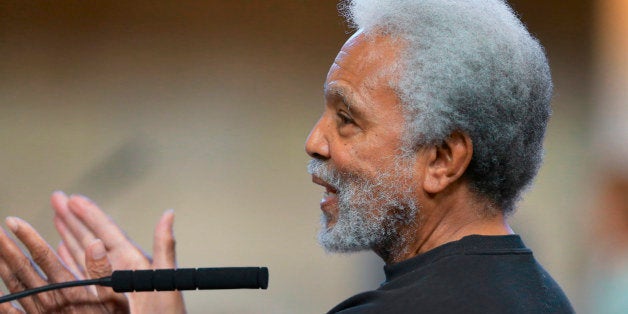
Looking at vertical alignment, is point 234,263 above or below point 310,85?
below

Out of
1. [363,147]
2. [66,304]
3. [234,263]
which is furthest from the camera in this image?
[234,263]

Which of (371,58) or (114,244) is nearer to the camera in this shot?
(371,58)

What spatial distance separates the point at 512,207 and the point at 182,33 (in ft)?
6.44

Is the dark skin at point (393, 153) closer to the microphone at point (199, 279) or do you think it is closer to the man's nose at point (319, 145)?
the man's nose at point (319, 145)

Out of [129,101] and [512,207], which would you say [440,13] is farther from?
[129,101]

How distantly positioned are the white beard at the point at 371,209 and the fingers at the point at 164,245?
0.30 m

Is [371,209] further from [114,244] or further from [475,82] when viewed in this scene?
[114,244]

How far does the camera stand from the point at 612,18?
3021 mm

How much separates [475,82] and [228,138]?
1.91 m

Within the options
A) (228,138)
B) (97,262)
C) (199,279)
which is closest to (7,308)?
(97,262)

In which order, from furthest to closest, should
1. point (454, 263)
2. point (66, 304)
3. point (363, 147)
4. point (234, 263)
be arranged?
point (234, 263) → point (66, 304) → point (363, 147) → point (454, 263)

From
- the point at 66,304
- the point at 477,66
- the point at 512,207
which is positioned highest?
the point at 477,66

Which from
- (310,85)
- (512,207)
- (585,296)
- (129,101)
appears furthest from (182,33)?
(512,207)

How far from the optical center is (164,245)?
1.43 m
